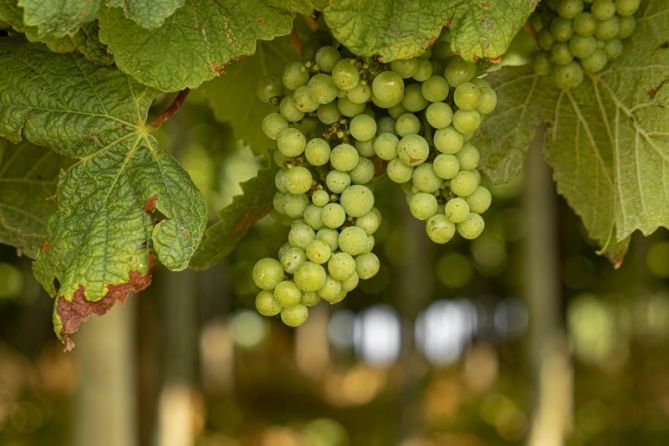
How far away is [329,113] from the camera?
1058 millimetres

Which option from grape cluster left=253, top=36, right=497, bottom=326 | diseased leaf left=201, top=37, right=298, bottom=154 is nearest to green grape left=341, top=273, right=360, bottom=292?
grape cluster left=253, top=36, right=497, bottom=326

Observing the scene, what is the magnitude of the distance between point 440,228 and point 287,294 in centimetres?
19

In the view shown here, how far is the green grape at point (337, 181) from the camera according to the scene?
3.42 ft

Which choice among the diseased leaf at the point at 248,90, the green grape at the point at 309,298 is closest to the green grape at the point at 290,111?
the green grape at the point at 309,298

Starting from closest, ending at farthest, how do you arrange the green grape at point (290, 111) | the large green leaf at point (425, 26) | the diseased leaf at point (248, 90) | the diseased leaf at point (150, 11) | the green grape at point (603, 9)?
the diseased leaf at point (150, 11) → the large green leaf at point (425, 26) → the green grape at point (290, 111) → the green grape at point (603, 9) → the diseased leaf at point (248, 90)

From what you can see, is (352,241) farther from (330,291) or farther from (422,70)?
(422,70)

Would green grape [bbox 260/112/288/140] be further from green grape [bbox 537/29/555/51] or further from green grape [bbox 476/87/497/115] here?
green grape [bbox 537/29/555/51]

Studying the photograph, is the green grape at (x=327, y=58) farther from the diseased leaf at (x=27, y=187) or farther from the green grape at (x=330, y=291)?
the diseased leaf at (x=27, y=187)

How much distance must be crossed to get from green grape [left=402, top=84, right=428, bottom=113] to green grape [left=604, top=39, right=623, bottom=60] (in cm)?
31

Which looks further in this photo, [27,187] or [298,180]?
[27,187]

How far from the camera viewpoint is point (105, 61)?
41.0 inches

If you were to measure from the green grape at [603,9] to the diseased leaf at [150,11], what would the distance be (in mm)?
566

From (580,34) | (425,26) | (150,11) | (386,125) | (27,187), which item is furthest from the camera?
(27,187)

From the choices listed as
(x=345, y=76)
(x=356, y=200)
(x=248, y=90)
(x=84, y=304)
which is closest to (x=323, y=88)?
(x=345, y=76)
